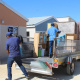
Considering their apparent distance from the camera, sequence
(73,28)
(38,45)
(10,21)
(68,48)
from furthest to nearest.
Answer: (10,21) → (73,28) → (38,45) → (68,48)

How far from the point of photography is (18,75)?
6.45m

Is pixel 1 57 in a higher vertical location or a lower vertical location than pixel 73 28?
lower

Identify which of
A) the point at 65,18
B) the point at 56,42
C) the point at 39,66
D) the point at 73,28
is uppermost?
the point at 65,18

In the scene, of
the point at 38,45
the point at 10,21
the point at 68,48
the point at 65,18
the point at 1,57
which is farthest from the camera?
the point at 65,18

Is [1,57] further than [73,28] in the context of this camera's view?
Yes

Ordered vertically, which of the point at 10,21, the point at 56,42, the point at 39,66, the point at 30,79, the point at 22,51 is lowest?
the point at 30,79

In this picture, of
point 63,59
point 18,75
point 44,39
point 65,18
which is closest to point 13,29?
point 44,39

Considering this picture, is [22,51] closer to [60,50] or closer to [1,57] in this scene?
[60,50]

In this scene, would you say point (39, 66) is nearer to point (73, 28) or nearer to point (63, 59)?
point (63, 59)

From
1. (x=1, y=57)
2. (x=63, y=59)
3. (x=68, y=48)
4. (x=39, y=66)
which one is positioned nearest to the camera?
(x=39, y=66)

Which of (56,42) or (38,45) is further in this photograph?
(38,45)

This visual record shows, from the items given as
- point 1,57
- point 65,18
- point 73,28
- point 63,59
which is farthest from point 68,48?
point 65,18

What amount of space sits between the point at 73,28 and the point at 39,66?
3659 millimetres

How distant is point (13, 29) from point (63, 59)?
246 inches
